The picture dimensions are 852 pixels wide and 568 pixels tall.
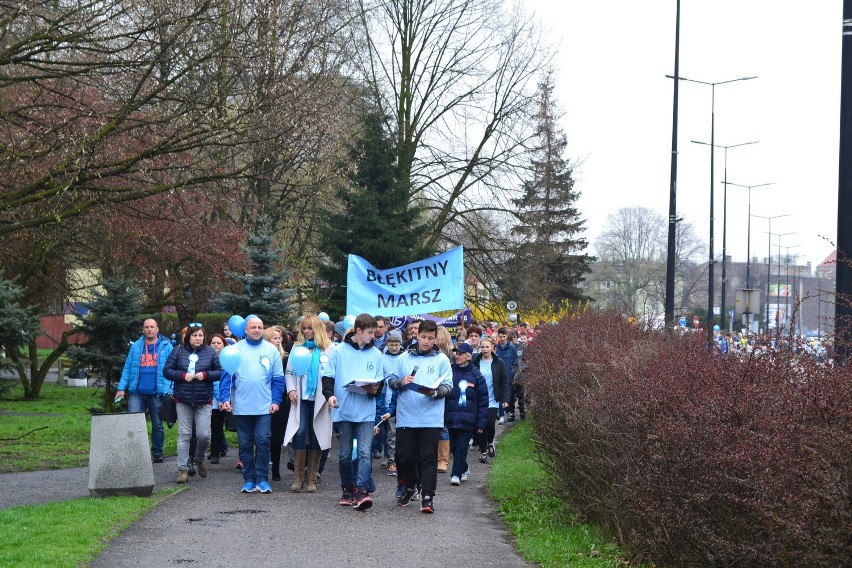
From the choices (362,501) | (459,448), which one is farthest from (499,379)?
(362,501)

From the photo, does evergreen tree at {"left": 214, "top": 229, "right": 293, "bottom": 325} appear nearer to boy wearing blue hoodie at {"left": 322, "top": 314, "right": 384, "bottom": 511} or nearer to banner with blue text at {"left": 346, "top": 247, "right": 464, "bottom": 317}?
banner with blue text at {"left": 346, "top": 247, "right": 464, "bottom": 317}

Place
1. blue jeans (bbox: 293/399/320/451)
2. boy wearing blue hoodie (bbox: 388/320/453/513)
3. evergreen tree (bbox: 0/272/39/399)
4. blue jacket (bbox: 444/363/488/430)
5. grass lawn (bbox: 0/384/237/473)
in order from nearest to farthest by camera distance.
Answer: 1. boy wearing blue hoodie (bbox: 388/320/453/513)
2. blue jeans (bbox: 293/399/320/451)
3. blue jacket (bbox: 444/363/488/430)
4. grass lawn (bbox: 0/384/237/473)
5. evergreen tree (bbox: 0/272/39/399)

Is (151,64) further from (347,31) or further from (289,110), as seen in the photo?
(347,31)

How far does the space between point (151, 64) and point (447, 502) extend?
19.1 ft

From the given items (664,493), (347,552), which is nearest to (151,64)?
(347,552)

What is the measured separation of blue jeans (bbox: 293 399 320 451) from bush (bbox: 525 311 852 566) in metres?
4.18

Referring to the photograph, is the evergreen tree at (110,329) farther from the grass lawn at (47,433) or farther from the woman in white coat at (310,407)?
the woman in white coat at (310,407)

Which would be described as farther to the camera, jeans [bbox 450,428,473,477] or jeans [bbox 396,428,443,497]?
jeans [bbox 450,428,473,477]

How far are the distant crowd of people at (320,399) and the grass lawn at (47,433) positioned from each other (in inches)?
61.8

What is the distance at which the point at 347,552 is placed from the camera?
360 inches

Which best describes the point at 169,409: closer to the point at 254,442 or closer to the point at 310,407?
the point at 254,442

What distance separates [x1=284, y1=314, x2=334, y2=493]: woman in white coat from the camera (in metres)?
12.8

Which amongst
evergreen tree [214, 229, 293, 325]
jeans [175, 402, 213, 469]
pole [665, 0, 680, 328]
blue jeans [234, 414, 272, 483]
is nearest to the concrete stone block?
blue jeans [234, 414, 272, 483]

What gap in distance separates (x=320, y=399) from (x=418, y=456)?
1.58m
